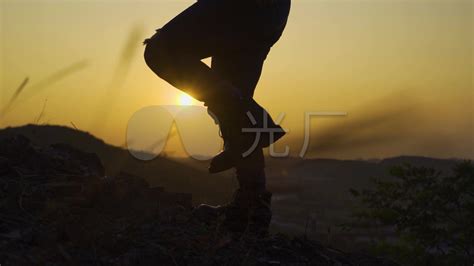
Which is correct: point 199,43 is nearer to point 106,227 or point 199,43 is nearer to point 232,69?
point 232,69

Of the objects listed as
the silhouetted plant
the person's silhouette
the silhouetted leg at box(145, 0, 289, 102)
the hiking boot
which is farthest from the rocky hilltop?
the silhouetted plant

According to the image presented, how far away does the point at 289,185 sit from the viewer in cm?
230

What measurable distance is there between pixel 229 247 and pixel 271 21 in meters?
1.12

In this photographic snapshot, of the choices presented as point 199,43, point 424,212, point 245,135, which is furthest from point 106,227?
point 424,212

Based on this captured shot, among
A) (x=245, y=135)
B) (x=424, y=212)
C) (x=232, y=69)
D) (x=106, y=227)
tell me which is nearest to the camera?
(x=106, y=227)

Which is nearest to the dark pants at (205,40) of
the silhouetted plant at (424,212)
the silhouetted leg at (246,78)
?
the silhouetted leg at (246,78)

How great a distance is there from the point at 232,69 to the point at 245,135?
404mm

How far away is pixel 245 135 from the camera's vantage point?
2.82 metres

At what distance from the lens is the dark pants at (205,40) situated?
2.69 metres

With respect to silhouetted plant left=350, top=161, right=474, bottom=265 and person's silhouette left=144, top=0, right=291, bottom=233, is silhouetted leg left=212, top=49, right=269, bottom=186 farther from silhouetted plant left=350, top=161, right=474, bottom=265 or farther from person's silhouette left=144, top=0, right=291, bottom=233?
silhouetted plant left=350, top=161, right=474, bottom=265

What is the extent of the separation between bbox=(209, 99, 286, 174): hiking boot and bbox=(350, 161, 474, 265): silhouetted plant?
3387 millimetres

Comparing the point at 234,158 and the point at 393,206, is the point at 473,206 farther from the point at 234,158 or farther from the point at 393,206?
the point at 234,158

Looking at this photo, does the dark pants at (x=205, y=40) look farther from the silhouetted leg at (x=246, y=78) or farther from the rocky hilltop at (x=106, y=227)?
the rocky hilltop at (x=106, y=227)

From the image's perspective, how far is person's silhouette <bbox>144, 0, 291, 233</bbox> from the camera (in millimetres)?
2703
